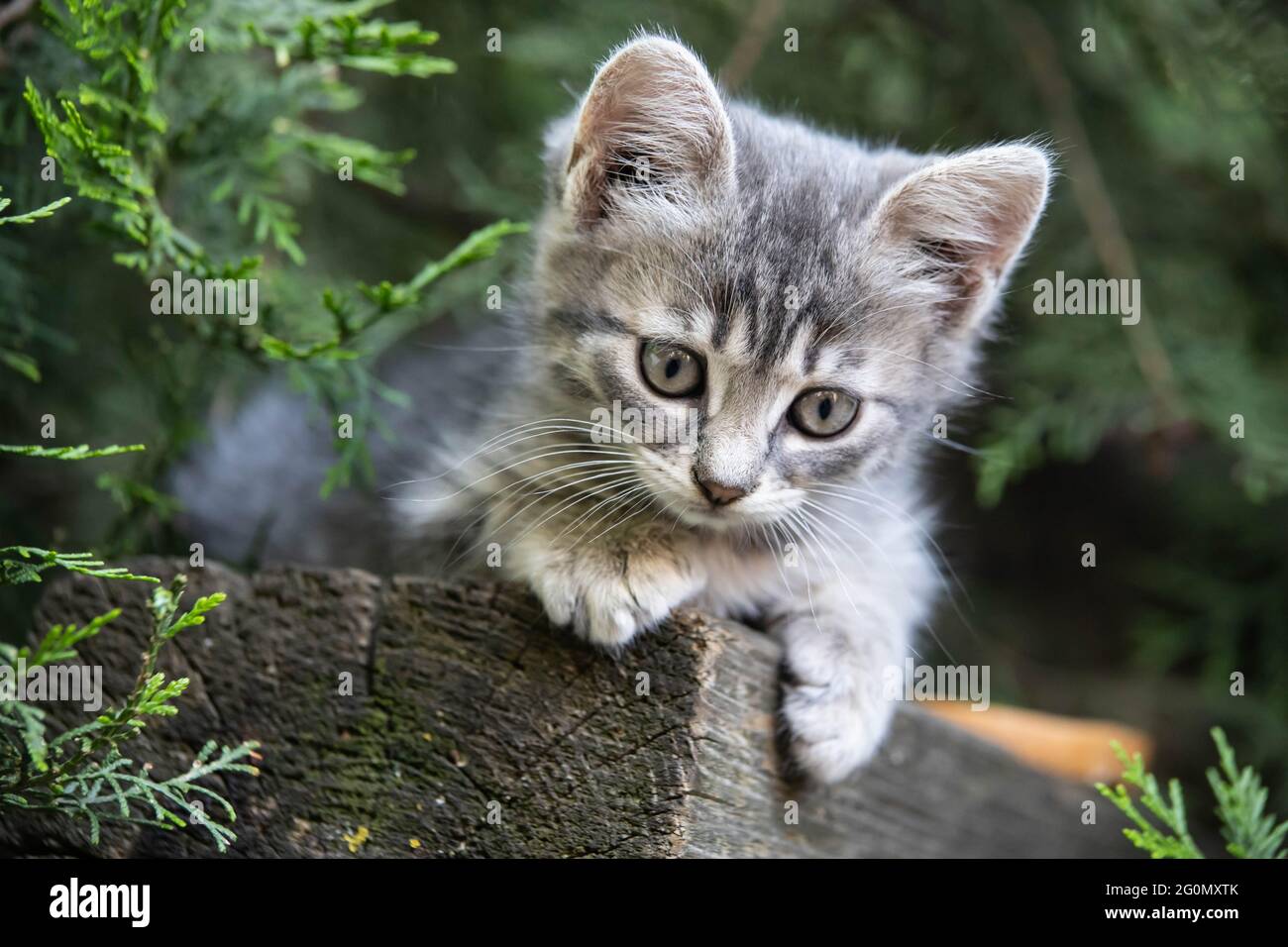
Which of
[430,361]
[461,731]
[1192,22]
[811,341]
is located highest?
[1192,22]

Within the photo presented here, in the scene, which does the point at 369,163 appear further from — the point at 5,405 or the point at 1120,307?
the point at 1120,307

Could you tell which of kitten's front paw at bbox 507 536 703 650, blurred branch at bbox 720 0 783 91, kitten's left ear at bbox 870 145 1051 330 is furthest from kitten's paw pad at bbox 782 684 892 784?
blurred branch at bbox 720 0 783 91

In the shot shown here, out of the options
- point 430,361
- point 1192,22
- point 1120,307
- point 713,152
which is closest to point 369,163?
point 713,152

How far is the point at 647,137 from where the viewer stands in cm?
232

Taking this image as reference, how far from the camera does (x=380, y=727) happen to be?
1910 mm

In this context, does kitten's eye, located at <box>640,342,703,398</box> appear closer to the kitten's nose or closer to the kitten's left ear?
the kitten's nose

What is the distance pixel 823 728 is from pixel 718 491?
454 mm

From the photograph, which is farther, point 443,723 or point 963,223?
point 963,223

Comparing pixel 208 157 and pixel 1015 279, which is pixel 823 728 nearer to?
pixel 208 157

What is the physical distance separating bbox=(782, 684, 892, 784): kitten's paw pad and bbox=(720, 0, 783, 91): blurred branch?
82.5 inches

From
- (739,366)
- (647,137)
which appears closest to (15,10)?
(647,137)

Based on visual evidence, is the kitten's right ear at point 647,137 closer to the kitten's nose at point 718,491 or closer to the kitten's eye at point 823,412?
the kitten's eye at point 823,412

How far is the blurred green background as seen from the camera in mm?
2623

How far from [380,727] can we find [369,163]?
46.6 inches
